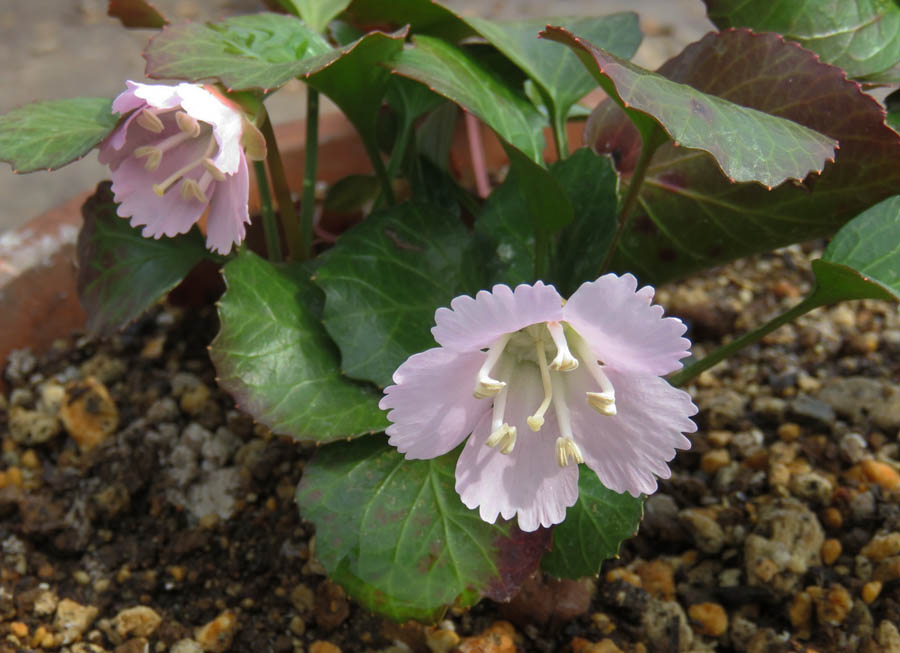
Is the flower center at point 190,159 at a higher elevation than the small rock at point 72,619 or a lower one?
higher

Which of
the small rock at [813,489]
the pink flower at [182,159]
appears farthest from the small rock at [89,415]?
the small rock at [813,489]

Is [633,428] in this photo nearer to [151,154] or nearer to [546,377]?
[546,377]

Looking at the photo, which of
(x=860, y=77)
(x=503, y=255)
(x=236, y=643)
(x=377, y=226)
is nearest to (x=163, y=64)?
(x=377, y=226)

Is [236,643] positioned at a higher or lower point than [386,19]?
lower

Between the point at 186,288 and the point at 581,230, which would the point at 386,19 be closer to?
the point at 581,230

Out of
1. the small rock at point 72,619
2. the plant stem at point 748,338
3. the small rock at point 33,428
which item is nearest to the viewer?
the plant stem at point 748,338

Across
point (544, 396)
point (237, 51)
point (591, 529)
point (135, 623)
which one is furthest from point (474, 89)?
point (135, 623)

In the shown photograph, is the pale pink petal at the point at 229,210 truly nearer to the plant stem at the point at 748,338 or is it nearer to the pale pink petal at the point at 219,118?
the pale pink petal at the point at 219,118
